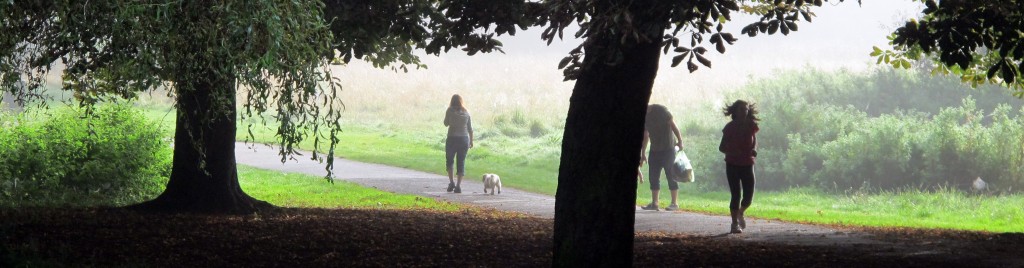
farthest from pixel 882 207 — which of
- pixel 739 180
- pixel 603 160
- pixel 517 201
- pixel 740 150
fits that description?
pixel 603 160

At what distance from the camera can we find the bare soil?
9164 millimetres

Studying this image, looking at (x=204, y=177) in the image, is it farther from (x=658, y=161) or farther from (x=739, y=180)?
(x=658, y=161)

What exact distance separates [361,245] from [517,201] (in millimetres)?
8022

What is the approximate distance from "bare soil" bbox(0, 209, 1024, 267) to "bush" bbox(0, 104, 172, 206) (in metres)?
2.96

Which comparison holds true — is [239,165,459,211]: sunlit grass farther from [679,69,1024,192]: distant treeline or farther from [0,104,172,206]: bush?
[679,69,1024,192]: distant treeline

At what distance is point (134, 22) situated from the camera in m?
6.18

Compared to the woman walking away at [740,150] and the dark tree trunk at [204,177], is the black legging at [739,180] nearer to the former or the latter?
the woman walking away at [740,150]

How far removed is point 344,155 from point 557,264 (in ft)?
74.1

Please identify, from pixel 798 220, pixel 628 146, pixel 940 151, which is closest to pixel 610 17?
pixel 628 146

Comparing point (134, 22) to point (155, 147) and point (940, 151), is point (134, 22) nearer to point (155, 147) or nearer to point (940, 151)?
point (155, 147)

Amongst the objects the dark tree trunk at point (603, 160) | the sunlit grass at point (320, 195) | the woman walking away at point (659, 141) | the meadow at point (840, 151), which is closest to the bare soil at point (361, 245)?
the dark tree trunk at point (603, 160)

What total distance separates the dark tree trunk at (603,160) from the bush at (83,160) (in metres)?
9.12

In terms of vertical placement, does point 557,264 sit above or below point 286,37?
below

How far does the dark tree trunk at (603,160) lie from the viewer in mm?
7383
